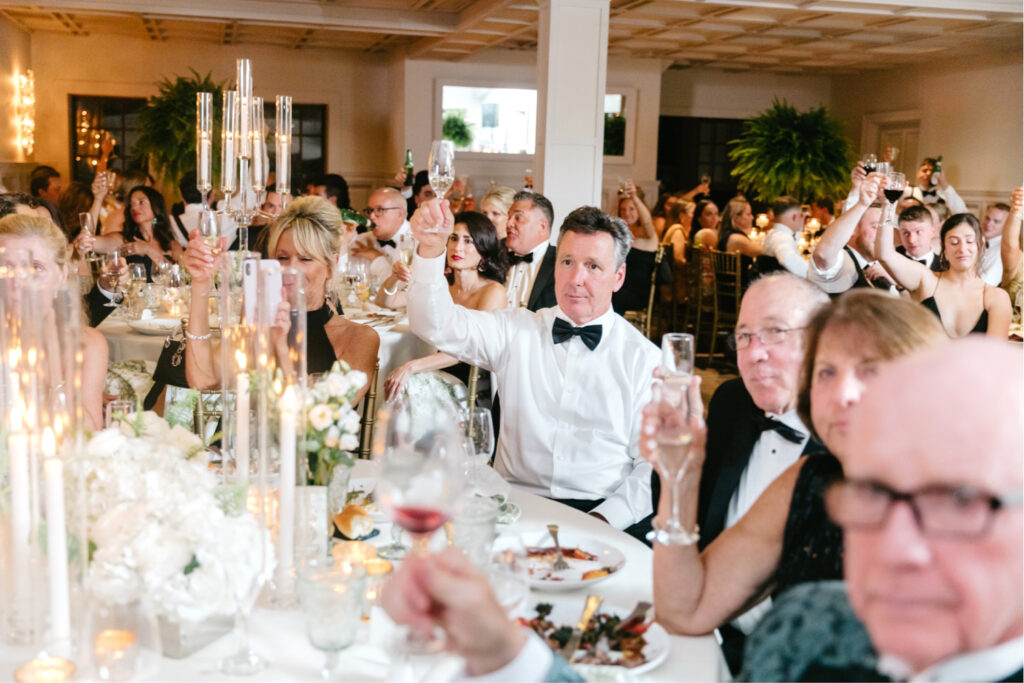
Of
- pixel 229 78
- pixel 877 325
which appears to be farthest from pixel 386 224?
pixel 229 78

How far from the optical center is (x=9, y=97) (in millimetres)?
11172

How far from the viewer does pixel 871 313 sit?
1.50 meters

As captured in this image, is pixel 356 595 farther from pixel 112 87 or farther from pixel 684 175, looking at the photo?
pixel 684 175

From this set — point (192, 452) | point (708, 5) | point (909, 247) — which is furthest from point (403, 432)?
point (708, 5)

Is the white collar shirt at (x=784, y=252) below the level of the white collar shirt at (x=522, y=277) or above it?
above

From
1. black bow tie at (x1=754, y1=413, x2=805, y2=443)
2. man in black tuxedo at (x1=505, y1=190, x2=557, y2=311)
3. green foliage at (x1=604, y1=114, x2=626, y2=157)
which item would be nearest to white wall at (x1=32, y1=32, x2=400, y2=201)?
green foliage at (x1=604, y1=114, x2=626, y2=157)

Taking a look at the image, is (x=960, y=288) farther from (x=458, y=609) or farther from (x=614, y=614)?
(x=458, y=609)

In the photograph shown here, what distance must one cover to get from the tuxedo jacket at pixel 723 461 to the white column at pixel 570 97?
5163 millimetres

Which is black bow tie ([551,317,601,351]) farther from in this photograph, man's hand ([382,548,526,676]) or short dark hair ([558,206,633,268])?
man's hand ([382,548,526,676])

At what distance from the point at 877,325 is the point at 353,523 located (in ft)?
3.26

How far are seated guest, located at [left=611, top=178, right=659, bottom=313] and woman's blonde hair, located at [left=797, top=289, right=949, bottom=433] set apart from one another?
115 inches

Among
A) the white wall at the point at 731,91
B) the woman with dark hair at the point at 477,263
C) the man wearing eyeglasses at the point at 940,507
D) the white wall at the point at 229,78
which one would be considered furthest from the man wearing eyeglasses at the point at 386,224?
the white wall at the point at 731,91

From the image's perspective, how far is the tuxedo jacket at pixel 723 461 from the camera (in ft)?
6.51

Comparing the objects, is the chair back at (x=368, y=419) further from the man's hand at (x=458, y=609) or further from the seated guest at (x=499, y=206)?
the man's hand at (x=458, y=609)
